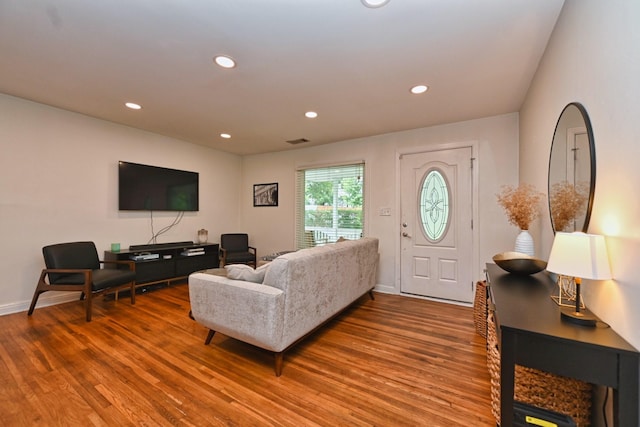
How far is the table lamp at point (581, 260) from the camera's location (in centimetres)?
101

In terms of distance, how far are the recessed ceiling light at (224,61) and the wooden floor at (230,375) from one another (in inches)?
93.3

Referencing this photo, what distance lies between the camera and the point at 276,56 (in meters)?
2.09

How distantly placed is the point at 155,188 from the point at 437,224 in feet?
13.7

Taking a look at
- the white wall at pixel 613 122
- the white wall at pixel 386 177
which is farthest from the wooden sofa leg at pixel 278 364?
the white wall at pixel 386 177

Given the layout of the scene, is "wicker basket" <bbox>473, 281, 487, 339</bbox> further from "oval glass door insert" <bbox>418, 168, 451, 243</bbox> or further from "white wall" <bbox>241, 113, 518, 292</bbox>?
→ "oval glass door insert" <bbox>418, 168, 451, 243</bbox>

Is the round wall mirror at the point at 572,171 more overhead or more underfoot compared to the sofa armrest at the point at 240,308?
more overhead

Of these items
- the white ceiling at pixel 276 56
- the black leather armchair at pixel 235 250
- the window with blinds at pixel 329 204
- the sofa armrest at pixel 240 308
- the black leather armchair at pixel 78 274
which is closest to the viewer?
the white ceiling at pixel 276 56

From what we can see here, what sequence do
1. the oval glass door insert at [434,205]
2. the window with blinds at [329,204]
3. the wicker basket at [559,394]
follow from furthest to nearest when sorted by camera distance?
the window with blinds at [329,204]
the oval glass door insert at [434,205]
the wicker basket at [559,394]

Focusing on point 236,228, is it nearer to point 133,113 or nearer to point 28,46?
point 133,113

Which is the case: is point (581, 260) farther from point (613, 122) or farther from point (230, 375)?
point (230, 375)

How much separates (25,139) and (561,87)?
503 cm

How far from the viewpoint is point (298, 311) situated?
2061 millimetres

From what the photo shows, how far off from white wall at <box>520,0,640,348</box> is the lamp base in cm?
5

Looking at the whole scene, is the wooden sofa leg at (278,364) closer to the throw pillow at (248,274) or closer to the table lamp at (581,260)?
the throw pillow at (248,274)
